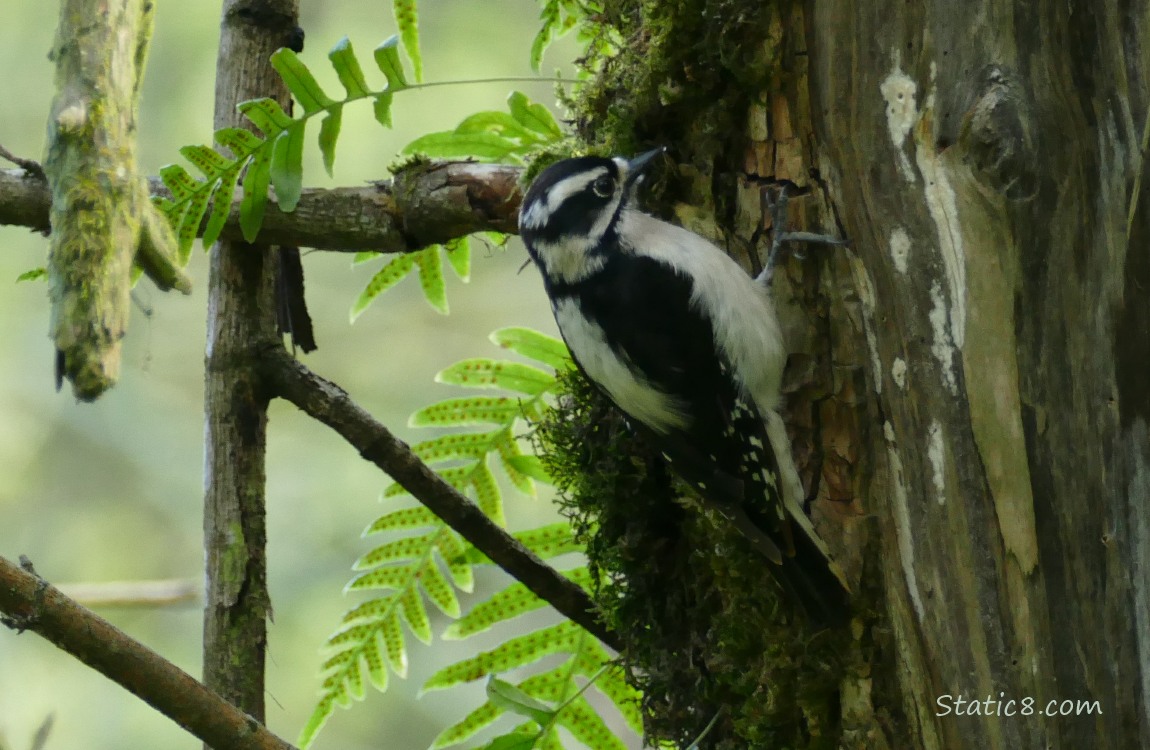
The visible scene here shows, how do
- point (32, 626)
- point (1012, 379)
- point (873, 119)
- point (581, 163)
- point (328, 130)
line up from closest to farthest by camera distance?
point (32, 626) < point (1012, 379) < point (873, 119) < point (581, 163) < point (328, 130)

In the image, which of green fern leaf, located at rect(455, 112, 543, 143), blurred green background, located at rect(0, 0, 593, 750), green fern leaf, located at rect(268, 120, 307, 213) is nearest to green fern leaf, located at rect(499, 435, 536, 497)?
green fern leaf, located at rect(455, 112, 543, 143)

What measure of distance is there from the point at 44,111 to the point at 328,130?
5626 millimetres

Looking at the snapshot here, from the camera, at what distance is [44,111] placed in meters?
7.22

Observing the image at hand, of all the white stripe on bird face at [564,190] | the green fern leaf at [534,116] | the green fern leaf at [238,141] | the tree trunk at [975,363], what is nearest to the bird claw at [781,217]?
the tree trunk at [975,363]

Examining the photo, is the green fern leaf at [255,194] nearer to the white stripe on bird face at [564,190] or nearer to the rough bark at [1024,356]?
the white stripe on bird face at [564,190]

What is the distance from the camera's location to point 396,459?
8.66 ft

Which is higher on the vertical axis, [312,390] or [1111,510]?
[312,390]

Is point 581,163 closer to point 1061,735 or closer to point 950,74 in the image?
point 950,74

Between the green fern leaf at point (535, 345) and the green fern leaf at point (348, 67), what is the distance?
76cm

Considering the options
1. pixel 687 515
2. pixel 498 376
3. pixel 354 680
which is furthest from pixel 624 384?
pixel 354 680

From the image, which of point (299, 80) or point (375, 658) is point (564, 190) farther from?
point (375, 658)

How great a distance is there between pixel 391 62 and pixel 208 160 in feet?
1.56

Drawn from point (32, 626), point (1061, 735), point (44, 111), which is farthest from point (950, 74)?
point (44, 111)

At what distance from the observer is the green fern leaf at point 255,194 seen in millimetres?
2447
